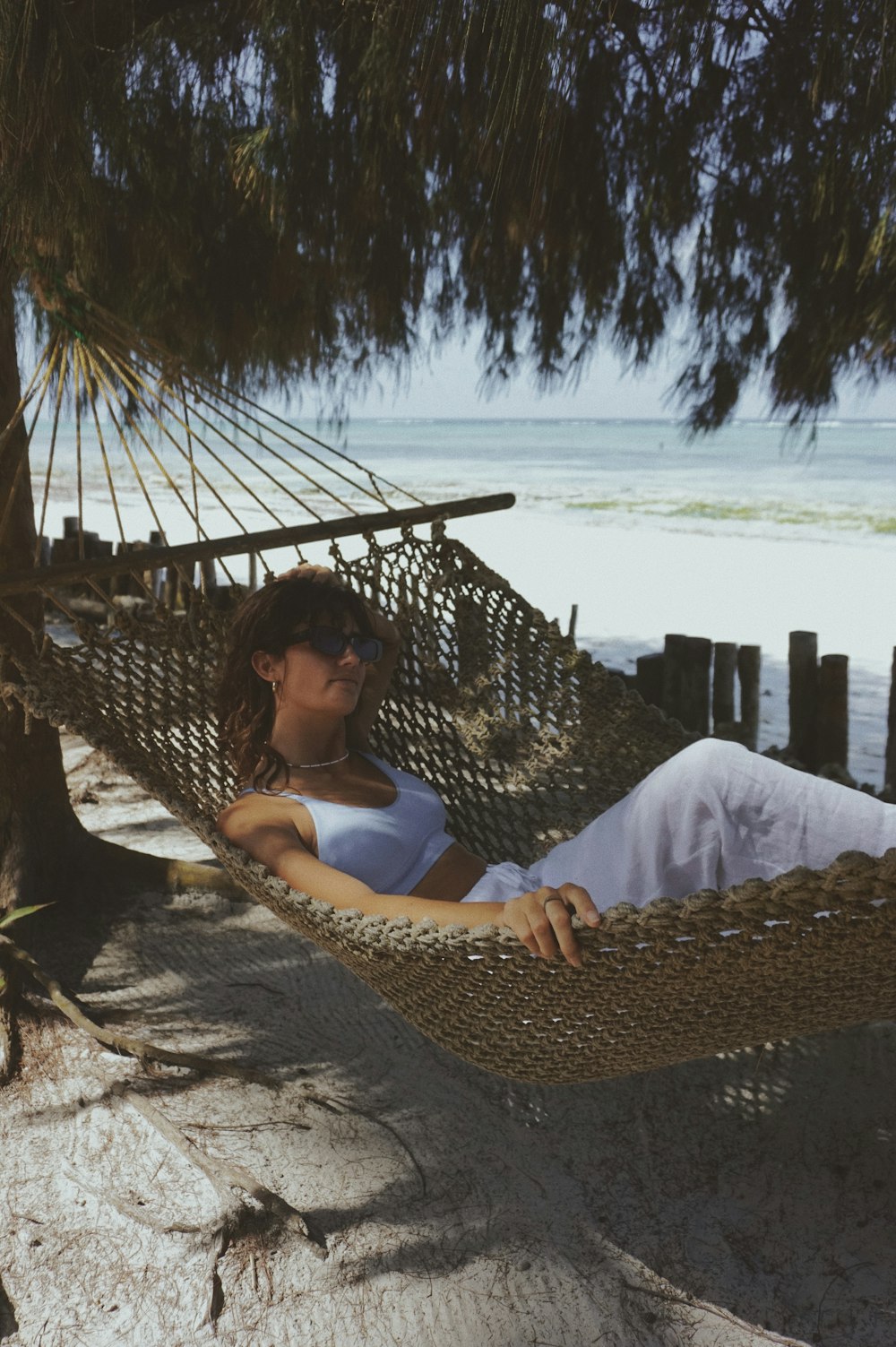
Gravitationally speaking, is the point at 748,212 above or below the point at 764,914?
above

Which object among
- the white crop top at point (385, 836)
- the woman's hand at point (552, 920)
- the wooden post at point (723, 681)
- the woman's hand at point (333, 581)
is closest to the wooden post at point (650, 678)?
the wooden post at point (723, 681)

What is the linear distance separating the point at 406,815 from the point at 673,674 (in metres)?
2.03

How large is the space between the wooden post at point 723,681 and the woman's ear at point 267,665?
2.29 metres

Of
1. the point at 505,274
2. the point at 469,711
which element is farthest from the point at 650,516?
the point at 469,711

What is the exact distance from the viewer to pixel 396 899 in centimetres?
141

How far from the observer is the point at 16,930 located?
210 centimetres

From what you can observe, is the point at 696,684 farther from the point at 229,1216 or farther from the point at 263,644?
the point at 229,1216

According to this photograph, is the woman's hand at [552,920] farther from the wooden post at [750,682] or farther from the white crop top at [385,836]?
the wooden post at [750,682]

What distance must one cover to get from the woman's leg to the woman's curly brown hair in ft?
1.85

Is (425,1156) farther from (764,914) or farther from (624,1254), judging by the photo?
(764,914)

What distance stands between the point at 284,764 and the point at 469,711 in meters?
0.56

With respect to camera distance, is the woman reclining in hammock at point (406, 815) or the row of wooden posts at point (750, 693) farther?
the row of wooden posts at point (750, 693)

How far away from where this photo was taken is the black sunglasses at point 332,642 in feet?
5.70

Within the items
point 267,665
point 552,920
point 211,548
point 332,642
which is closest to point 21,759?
point 211,548
